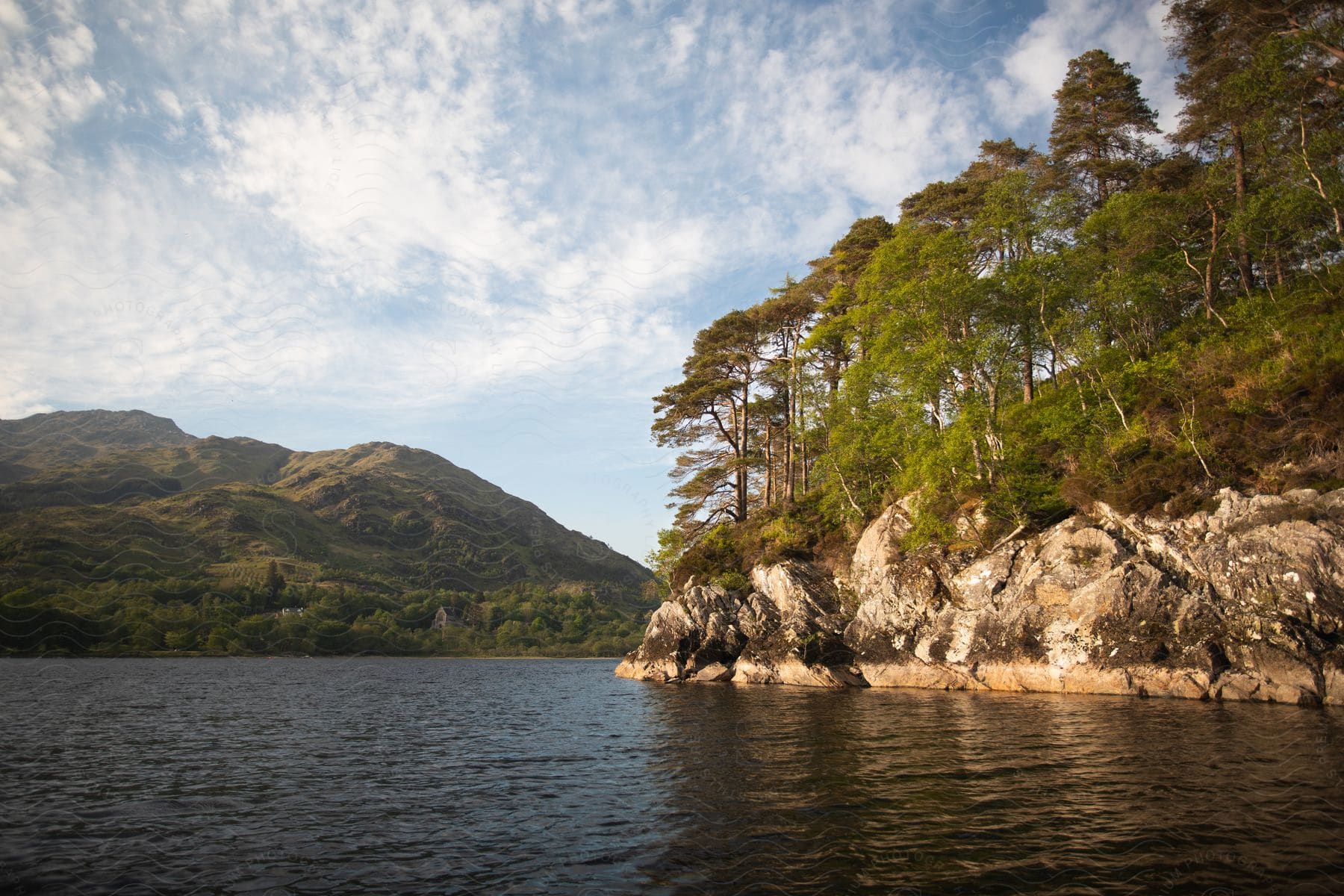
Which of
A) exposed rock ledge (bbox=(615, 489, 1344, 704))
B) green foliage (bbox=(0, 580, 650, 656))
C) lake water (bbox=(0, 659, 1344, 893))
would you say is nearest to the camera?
lake water (bbox=(0, 659, 1344, 893))

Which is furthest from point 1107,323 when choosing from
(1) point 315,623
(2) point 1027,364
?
(1) point 315,623

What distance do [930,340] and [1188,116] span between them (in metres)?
20.4

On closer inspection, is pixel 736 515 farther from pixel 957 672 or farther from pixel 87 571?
pixel 87 571

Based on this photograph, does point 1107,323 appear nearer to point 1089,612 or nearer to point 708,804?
point 1089,612

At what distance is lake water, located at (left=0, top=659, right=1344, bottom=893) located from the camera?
8.34m

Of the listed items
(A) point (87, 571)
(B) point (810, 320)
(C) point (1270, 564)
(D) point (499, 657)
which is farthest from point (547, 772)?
(A) point (87, 571)

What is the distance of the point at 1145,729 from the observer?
1731 cm

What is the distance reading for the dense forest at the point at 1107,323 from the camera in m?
26.8

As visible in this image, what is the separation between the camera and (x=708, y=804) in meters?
12.2

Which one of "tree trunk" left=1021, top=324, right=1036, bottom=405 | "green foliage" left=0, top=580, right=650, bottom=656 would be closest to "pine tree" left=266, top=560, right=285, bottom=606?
"green foliage" left=0, top=580, right=650, bottom=656

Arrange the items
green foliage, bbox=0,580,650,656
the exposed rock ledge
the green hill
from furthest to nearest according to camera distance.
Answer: the green hill → green foliage, bbox=0,580,650,656 → the exposed rock ledge

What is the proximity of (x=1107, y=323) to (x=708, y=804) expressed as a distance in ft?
116

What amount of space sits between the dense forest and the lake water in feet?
38.5

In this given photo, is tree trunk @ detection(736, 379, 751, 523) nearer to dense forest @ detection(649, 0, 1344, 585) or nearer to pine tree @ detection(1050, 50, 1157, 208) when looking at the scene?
dense forest @ detection(649, 0, 1344, 585)
